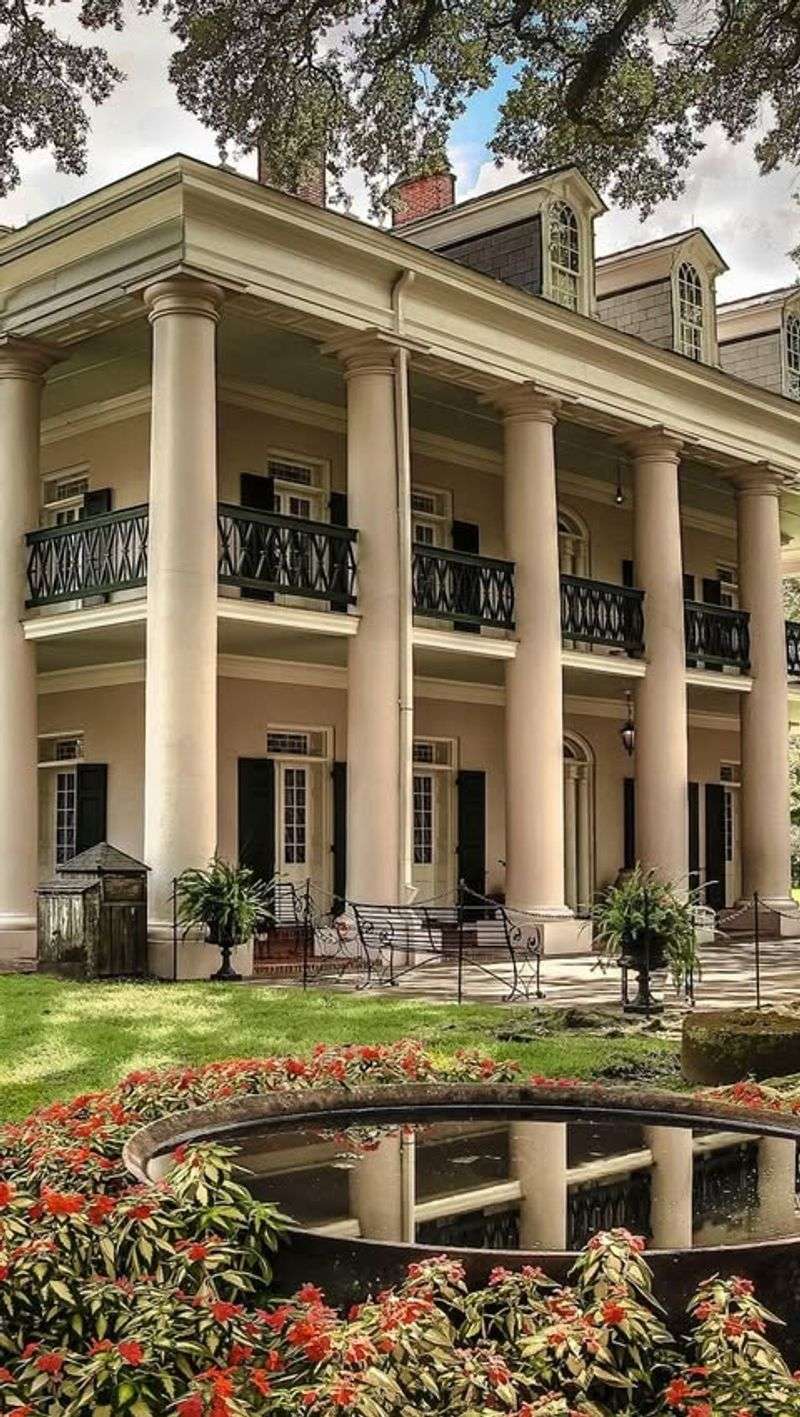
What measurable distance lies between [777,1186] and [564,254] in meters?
18.0

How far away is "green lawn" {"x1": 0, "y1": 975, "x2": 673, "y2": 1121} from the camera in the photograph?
→ 9805 mm

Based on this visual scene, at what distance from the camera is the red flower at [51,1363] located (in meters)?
3.65

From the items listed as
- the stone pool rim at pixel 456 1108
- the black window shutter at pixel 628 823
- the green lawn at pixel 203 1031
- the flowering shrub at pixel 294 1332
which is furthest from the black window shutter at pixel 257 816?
the flowering shrub at pixel 294 1332

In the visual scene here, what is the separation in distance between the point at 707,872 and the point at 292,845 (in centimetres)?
981

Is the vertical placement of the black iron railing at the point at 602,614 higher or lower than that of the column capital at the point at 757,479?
lower

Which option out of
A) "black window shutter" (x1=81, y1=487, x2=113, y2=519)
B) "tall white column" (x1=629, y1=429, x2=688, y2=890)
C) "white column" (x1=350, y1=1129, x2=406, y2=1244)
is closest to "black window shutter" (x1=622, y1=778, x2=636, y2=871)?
"tall white column" (x1=629, y1=429, x2=688, y2=890)

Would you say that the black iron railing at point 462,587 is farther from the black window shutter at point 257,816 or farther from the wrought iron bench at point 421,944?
the wrought iron bench at point 421,944

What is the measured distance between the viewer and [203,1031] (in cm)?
1133

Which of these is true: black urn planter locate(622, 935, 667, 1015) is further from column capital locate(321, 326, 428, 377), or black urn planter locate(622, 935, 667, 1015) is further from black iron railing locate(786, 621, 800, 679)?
black iron railing locate(786, 621, 800, 679)

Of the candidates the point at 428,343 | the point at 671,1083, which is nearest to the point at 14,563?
the point at 428,343

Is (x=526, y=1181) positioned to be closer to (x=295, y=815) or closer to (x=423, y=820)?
(x=295, y=815)

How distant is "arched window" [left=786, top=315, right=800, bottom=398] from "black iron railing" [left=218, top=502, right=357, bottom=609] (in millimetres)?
11462

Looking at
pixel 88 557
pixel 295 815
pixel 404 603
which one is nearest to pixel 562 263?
pixel 404 603

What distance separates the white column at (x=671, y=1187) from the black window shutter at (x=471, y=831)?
17322mm
